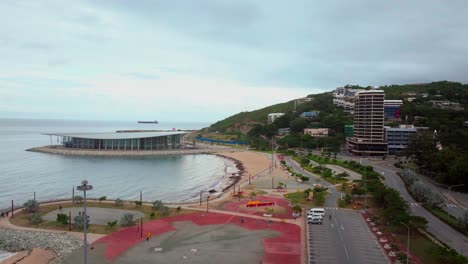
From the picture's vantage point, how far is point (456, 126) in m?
111

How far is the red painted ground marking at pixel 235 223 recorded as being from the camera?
1171 inches

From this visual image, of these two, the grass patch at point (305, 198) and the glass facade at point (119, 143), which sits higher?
the glass facade at point (119, 143)

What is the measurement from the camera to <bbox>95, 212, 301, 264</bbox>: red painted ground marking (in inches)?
1171

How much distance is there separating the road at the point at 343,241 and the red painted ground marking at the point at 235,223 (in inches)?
64.5

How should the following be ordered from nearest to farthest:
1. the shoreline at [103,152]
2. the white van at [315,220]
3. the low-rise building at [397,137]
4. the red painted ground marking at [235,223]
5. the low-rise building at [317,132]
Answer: the red painted ground marking at [235,223] → the white van at [315,220] → the low-rise building at [397,137] → the shoreline at [103,152] → the low-rise building at [317,132]

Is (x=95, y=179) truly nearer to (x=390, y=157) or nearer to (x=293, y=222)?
(x=293, y=222)

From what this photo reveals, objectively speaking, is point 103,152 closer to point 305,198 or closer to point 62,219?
point 62,219

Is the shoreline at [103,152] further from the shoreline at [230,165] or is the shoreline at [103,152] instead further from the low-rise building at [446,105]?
the low-rise building at [446,105]

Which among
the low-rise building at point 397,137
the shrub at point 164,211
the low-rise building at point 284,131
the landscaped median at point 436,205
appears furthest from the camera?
the low-rise building at point 284,131

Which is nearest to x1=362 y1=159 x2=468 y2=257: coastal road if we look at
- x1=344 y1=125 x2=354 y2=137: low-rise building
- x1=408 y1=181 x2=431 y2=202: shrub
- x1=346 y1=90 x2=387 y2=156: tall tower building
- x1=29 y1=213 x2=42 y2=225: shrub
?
x1=408 y1=181 x2=431 y2=202: shrub

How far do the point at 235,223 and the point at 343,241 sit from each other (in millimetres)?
11617

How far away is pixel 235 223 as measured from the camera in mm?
A: 39312

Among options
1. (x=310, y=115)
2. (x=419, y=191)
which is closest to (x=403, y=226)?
(x=419, y=191)

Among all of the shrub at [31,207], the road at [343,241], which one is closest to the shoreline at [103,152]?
the shrub at [31,207]
